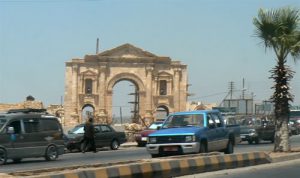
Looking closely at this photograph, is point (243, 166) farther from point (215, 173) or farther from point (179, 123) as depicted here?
point (179, 123)

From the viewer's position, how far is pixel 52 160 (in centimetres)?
2289

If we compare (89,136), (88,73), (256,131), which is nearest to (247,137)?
(256,131)

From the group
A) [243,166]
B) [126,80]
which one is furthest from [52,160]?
[126,80]

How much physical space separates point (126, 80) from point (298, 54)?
225 ft

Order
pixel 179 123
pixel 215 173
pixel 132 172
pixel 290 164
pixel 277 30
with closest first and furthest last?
pixel 132 172
pixel 215 173
pixel 290 164
pixel 179 123
pixel 277 30

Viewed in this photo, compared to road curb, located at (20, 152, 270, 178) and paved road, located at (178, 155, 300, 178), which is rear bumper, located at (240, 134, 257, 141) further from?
paved road, located at (178, 155, 300, 178)

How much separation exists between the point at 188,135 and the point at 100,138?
13.3 meters

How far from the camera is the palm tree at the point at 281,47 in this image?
74.3 feet

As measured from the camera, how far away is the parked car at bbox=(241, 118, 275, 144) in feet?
131

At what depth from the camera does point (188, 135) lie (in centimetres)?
1916

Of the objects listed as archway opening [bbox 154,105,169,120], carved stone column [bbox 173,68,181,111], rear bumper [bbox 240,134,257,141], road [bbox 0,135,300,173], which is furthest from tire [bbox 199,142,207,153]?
carved stone column [bbox 173,68,181,111]

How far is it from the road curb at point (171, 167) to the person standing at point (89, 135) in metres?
10.2

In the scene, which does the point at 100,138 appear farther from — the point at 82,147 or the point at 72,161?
the point at 72,161

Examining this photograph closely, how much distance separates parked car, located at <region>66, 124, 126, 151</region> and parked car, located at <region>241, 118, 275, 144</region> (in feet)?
32.9
